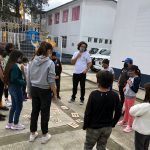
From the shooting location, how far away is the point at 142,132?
301cm

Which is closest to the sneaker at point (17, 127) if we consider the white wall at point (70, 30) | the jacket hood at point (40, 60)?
the jacket hood at point (40, 60)

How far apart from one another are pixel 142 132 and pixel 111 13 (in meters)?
18.6

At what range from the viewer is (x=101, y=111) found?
2604 mm

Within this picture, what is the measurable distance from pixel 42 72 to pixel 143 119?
1.71m

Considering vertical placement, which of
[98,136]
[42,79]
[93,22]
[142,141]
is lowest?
[142,141]

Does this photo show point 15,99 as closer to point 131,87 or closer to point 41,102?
point 41,102

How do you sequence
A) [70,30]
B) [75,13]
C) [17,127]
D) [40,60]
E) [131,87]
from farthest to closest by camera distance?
1. [70,30]
2. [75,13]
3. [131,87]
4. [17,127]
5. [40,60]

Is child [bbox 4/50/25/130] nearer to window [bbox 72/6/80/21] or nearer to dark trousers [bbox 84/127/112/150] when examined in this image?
dark trousers [bbox 84/127/112/150]

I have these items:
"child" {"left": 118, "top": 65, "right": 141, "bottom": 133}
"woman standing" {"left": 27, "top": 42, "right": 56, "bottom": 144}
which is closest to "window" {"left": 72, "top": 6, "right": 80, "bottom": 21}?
"child" {"left": 118, "top": 65, "right": 141, "bottom": 133}

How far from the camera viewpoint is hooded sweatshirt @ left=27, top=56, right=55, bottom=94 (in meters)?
3.48

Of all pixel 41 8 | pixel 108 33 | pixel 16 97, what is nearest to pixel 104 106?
pixel 16 97

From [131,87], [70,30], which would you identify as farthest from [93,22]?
[131,87]

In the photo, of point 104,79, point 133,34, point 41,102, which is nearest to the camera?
point 104,79

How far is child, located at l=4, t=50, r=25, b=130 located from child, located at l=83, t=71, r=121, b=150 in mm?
1777
